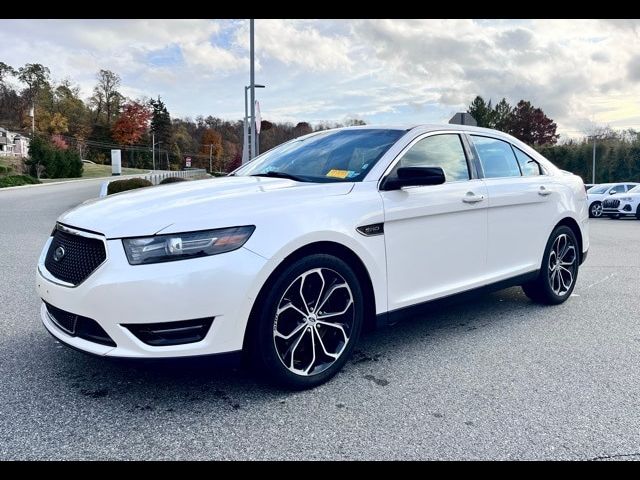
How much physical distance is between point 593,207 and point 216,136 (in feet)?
347

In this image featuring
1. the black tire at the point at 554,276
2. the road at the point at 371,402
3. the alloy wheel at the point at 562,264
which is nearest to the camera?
the road at the point at 371,402

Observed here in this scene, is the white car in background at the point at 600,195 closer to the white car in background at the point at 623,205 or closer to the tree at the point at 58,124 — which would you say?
the white car in background at the point at 623,205

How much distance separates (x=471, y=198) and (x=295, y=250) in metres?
1.71

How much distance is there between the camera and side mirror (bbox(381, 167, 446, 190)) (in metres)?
3.43

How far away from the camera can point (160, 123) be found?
108125 mm

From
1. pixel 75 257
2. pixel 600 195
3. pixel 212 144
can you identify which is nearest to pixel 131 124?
pixel 212 144

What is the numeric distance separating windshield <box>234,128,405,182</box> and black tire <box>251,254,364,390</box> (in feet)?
2.48

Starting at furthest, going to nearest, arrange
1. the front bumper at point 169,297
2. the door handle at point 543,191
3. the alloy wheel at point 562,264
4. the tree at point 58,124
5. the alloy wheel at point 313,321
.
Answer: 1. the tree at point 58,124
2. the alloy wheel at point 562,264
3. the door handle at point 543,191
4. the alloy wheel at point 313,321
5. the front bumper at point 169,297

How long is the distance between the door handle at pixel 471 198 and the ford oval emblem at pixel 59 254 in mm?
2751

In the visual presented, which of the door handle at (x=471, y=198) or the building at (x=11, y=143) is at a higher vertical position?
the building at (x=11, y=143)

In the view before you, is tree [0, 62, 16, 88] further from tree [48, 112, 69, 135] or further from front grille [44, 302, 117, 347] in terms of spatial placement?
front grille [44, 302, 117, 347]

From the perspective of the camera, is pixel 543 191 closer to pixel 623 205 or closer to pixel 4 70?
pixel 623 205

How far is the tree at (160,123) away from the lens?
108 meters

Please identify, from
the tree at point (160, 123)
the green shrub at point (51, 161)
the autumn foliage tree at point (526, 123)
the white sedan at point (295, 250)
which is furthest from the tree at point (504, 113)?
the white sedan at point (295, 250)
